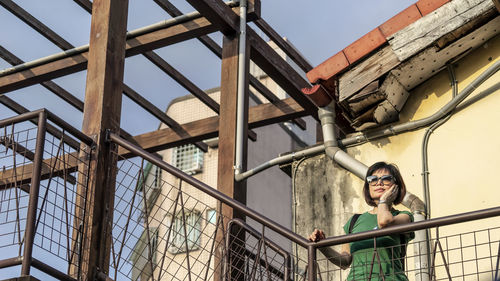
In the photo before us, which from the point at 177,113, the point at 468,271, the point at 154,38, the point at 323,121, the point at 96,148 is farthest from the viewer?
the point at 177,113

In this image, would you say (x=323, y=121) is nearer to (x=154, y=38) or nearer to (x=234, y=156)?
(x=234, y=156)

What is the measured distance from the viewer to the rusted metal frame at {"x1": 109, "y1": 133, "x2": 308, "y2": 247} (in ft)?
22.8

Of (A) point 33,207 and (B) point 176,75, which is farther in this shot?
(B) point 176,75

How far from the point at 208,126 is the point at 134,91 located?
116 centimetres

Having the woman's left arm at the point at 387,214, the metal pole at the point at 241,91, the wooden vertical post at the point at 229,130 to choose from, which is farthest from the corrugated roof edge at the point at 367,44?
the woman's left arm at the point at 387,214

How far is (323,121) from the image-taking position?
10.2 metres

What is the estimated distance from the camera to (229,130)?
10594 mm

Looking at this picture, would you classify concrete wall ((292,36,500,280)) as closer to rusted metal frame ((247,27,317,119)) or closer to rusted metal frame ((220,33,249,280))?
rusted metal frame ((220,33,249,280))

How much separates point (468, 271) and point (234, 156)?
9.41 ft

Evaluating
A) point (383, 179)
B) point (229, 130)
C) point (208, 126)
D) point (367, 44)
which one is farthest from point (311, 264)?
point (208, 126)

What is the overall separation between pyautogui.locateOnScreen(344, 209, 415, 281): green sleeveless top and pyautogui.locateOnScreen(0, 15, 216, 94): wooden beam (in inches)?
177

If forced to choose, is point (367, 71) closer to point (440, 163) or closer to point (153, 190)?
point (440, 163)

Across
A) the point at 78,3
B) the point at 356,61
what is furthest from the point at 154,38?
the point at 356,61

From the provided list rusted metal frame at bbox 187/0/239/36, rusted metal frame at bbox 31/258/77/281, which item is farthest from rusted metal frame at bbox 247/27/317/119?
rusted metal frame at bbox 31/258/77/281
